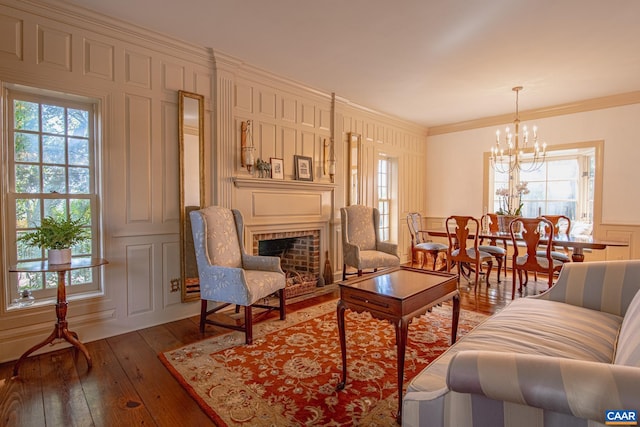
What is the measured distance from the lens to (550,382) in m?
0.88

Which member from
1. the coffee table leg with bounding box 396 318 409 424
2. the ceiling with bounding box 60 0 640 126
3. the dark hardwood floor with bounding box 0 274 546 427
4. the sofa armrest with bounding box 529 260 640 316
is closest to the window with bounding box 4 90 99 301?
the dark hardwood floor with bounding box 0 274 546 427

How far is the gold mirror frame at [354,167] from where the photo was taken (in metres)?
5.03

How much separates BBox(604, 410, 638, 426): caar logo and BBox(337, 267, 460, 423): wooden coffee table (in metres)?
0.97

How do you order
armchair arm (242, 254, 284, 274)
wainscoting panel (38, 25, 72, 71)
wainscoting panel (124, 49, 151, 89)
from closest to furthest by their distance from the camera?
wainscoting panel (38, 25, 72, 71) → wainscoting panel (124, 49, 151, 89) → armchair arm (242, 254, 284, 274)

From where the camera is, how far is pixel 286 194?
13.6 feet

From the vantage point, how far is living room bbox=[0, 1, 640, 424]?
2529mm

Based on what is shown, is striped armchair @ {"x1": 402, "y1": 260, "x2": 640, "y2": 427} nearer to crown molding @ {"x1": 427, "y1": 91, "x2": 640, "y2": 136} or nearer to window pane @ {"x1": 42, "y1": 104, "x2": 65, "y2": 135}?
window pane @ {"x1": 42, "y1": 104, "x2": 65, "y2": 135}

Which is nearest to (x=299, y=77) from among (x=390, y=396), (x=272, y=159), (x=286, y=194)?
(x=272, y=159)

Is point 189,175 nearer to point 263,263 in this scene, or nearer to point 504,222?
point 263,263

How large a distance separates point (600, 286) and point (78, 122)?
13.4 feet

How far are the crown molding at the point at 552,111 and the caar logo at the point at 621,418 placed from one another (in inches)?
224

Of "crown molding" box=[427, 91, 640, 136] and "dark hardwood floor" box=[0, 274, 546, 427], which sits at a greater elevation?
"crown molding" box=[427, 91, 640, 136]

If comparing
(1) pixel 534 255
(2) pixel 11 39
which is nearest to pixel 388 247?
(1) pixel 534 255

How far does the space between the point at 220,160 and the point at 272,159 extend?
705 mm
